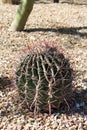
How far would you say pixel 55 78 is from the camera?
14.1ft

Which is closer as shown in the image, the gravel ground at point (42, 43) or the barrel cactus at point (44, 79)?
the barrel cactus at point (44, 79)

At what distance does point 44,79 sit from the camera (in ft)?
14.1

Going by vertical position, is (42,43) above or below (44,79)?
above

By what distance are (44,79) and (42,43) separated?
2.06 m

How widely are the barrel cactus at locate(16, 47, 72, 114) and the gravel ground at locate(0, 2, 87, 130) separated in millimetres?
202

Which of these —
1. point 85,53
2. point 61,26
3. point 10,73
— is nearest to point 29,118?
point 10,73

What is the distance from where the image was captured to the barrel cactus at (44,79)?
14.1ft

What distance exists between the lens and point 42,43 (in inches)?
248

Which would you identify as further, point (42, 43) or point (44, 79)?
point (42, 43)

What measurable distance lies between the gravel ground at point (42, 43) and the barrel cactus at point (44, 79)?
202 mm

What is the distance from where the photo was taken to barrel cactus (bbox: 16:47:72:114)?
4309 mm

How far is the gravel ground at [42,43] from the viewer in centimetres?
448

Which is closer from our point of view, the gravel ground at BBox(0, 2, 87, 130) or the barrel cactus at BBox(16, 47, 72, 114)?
the barrel cactus at BBox(16, 47, 72, 114)

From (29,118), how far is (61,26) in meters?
5.07
